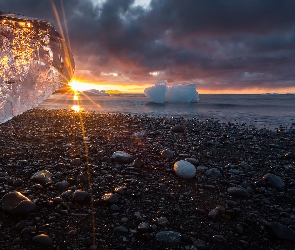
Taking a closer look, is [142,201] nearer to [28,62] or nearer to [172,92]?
[28,62]

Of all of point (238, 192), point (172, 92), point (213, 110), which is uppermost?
point (172, 92)

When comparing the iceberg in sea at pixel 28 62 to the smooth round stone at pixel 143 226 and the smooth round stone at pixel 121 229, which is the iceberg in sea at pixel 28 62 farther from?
the smooth round stone at pixel 143 226

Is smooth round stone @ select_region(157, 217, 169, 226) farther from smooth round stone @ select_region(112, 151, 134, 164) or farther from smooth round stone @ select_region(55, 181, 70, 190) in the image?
smooth round stone @ select_region(112, 151, 134, 164)

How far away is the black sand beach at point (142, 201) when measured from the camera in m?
2.10

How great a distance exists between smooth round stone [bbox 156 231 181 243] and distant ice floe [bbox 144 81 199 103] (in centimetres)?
2324

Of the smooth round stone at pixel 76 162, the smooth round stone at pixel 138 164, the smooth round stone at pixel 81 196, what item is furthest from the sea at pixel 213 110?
the smooth round stone at pixel 81 196

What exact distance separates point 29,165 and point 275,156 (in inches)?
185

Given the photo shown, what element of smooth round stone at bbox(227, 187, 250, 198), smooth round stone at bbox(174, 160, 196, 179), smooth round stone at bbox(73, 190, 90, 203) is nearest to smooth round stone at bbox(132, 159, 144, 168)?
smooth round stone at bbox(174, 160, 196, 179)

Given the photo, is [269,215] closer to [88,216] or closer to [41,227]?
[88,216]

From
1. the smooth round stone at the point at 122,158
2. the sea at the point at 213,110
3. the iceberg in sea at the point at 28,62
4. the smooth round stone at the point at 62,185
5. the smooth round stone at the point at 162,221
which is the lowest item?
the smooth round stone at the point at 162,221

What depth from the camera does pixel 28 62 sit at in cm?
198

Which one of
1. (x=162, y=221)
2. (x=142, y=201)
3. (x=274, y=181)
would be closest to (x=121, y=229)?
(x=162, y=221)

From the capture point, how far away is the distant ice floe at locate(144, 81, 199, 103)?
25102 millimetres

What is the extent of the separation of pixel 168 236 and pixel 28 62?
2003mm
